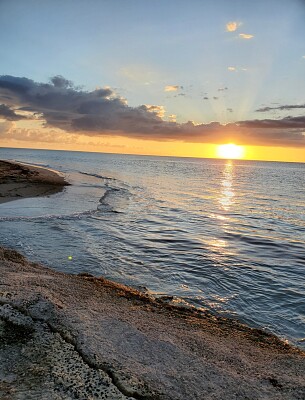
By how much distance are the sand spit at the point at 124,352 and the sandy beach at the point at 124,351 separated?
13 mm

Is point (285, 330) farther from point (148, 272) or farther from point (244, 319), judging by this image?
point (148, 272)

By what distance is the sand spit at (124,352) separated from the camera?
12.7 ft

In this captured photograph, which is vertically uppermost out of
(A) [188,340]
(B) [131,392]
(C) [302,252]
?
(B) [131,392]

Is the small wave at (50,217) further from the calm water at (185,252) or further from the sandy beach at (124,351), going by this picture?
the sandy beach at (124,351)

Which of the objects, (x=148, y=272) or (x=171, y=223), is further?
(x=171, y=223)

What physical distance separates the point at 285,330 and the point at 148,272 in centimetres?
441

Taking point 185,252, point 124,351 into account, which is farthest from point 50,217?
point 124,351

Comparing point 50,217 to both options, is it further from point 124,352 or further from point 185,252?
Result: point 124,352

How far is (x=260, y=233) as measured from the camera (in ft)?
58.1

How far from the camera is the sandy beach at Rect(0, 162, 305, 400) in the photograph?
12.7 feet

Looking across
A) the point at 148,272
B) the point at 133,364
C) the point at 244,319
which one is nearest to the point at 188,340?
the point at 133,364

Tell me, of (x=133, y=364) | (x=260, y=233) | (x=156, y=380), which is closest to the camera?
(x=156, y=380)

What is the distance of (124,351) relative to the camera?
4.72 meters

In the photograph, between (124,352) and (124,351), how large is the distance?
0.12 ft
